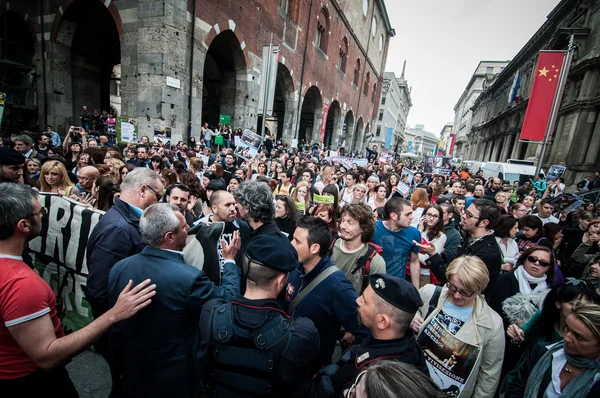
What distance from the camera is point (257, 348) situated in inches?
54.5

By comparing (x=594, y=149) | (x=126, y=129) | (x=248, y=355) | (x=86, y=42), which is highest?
(x=86, y=42)

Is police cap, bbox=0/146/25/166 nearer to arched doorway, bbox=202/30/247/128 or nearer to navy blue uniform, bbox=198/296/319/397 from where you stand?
navy blue uniform, bbox=198/296/319/397

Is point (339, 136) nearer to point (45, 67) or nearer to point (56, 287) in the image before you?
point (45, 67)

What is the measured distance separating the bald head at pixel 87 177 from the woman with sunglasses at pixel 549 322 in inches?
205

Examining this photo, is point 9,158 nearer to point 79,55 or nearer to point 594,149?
point 79,55

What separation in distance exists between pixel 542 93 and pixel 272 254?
1244 cm

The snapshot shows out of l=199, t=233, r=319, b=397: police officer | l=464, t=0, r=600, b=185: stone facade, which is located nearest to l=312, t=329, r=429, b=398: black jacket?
l=199, t=233, r=319, b=397: police officer

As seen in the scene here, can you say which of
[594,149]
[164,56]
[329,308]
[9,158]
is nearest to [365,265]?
[329,308]

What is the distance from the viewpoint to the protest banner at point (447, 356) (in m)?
2.04

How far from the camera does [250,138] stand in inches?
364

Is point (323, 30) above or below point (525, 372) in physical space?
above

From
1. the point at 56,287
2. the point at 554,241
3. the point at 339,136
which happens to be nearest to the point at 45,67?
the point at 56,287

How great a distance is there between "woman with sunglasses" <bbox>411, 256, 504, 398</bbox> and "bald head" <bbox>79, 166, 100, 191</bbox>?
4.62m

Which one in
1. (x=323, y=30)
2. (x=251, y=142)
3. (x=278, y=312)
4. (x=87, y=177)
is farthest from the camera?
(x=323, y=30)
